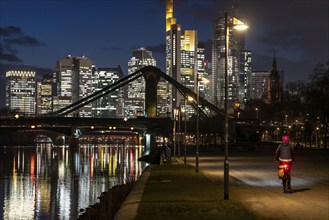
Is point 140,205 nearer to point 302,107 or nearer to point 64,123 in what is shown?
point 302,107

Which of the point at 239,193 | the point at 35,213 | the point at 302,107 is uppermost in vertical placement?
the point at 302,107

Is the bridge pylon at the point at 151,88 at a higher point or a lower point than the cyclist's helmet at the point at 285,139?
higher

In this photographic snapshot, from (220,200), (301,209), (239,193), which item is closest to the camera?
(301,209)

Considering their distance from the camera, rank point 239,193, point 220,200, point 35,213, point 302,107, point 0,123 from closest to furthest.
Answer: point 220,200, point 239,193, point 35,213, point 302,107, point 0,123

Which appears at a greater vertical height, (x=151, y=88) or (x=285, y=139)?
(x=151, y=88)

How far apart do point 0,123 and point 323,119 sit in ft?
204

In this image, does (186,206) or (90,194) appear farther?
(90,194)

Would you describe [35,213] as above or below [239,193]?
below

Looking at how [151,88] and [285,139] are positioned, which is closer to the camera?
[285,139]

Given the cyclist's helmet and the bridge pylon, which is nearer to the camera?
the cyclist's helmet

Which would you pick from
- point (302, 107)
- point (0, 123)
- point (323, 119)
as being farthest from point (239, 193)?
point (0, 123)

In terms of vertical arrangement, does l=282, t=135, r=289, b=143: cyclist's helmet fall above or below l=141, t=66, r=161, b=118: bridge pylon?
below

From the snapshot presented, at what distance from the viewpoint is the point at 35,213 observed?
3653 centimetres

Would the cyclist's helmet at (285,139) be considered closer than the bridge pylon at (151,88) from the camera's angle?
Yes
